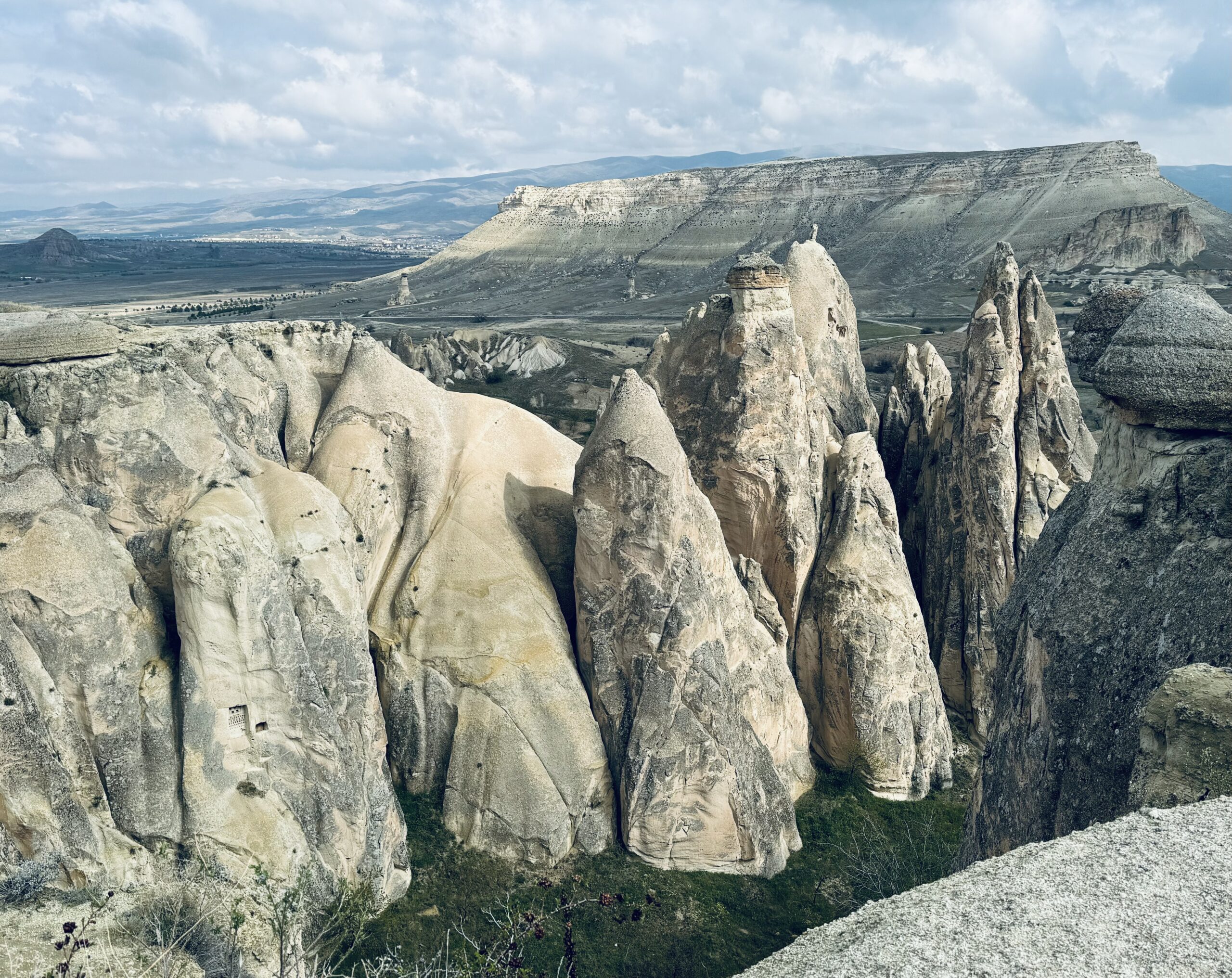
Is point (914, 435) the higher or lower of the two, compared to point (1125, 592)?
lower

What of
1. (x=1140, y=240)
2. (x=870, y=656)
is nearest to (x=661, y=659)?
(x=870, y=656)

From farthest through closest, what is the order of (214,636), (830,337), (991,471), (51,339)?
(830,337), (991,471), (51,339), (214,636)

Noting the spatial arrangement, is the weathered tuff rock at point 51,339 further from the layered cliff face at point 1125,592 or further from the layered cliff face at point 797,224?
the layered cliff face at point 797,224

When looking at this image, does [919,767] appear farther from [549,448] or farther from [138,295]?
[138,295]

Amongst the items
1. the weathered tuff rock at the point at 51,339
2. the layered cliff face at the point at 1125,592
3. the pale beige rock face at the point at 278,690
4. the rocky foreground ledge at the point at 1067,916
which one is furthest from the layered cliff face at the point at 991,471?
the weathered tuff rock at the point at 51,339

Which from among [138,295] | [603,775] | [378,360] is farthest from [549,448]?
[138,295]

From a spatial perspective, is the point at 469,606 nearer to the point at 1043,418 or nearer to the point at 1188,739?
the point at 1188,739
